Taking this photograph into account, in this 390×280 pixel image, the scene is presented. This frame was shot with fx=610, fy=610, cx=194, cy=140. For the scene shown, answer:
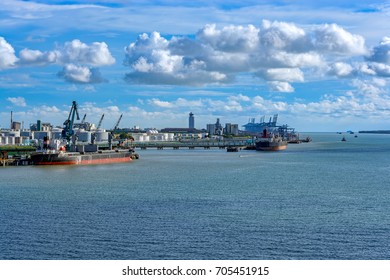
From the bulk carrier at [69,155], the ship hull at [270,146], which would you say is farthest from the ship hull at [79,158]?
the ship hull at [270,146]

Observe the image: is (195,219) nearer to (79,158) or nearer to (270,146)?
(79,158)

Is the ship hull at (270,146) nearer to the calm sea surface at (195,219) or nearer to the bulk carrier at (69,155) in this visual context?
the bulk carrier at (69,155)

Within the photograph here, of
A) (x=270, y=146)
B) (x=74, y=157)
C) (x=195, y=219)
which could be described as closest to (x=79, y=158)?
(x=74, y=157)

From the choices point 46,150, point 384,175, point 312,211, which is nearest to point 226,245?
point 312,211

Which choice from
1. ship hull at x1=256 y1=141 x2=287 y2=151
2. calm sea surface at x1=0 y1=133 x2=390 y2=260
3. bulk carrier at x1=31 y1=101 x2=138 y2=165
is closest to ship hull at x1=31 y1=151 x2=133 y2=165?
bulk carrier at x1=31 y1=101 x2=138 y2=165

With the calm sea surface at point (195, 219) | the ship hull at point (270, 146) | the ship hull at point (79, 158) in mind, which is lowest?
the calm sea surface at point (195, 219)
